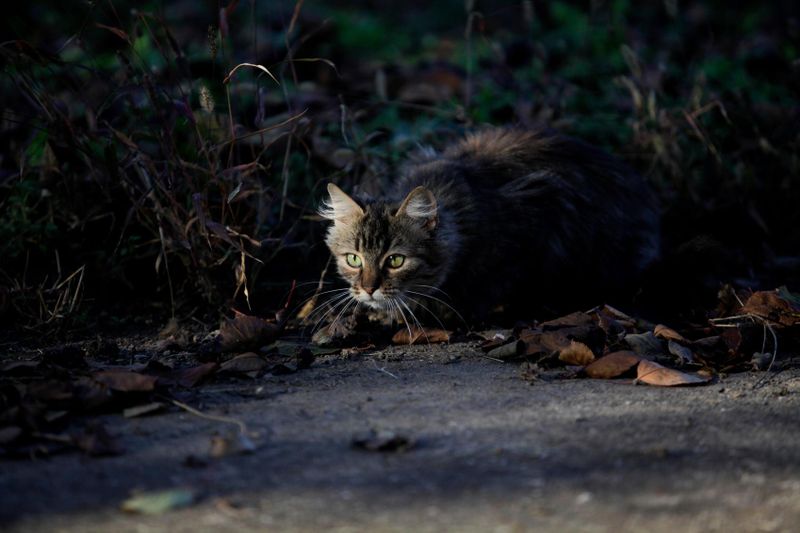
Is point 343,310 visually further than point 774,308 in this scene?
Yes

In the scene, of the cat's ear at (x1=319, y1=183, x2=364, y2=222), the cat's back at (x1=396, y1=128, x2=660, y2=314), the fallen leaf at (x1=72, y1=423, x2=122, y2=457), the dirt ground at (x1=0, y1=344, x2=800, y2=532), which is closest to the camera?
the dirt ground at (x1=0, y1=344, x2=800, y2=532)

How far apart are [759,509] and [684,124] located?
3.80 metres

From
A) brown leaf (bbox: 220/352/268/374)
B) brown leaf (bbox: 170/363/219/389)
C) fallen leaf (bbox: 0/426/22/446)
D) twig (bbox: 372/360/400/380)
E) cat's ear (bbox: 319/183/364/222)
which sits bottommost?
twig (bbox: 372/360/400/380)

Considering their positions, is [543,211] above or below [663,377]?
above

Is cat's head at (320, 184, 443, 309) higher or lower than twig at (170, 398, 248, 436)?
higher

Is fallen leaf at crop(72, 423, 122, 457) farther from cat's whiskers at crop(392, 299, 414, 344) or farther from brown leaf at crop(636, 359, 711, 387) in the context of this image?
brown leaf at crop(636, 359, 711, 387)

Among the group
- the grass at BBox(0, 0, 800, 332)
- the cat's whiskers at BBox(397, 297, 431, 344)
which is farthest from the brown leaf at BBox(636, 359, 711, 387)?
the grass at BBox(0, 0, 800, 332)

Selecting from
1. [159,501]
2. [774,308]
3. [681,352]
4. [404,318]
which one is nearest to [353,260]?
[404,318]

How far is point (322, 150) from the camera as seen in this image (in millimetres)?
5230

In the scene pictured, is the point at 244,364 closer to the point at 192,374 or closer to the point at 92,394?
the point at 192,374

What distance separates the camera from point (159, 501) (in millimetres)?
2113

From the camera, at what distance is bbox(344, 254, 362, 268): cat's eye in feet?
14.0

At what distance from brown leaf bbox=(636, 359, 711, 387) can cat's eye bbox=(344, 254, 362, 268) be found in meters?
1.51

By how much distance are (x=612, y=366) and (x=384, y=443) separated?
116cm
